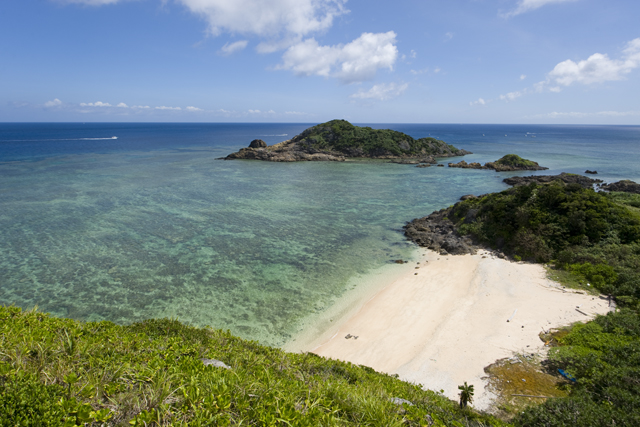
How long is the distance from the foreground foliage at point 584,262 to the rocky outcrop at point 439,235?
951mm

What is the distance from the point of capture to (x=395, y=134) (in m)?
95.6

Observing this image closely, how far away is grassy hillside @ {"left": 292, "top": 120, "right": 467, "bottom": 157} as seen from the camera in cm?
8981

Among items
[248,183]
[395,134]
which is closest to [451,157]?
[395,134]

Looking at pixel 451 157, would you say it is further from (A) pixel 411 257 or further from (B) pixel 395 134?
(A) pixel 411 257

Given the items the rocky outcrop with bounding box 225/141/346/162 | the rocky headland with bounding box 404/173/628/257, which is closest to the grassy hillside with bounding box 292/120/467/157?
the rocky outcrop with bounding box 225/141/346/162

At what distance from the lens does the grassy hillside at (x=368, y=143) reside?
89812mm

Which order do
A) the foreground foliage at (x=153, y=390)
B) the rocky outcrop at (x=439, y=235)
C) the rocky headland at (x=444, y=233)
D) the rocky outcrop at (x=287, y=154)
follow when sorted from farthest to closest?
the rocky outcrop at (x=287, y=154) → the rocky headland at (x=444, y=233) → the rocky outcrop at (x=439, y=235) → the foreground foliage at (x=153, y=390)

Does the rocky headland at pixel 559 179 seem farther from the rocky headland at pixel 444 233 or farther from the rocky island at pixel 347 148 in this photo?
the rocky island at pixel 347 148

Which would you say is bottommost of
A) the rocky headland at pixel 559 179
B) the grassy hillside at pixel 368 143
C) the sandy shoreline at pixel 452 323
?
the sandy shoreline at pixel 452 323

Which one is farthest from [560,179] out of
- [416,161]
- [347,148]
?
[347,148]

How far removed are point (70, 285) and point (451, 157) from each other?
3709 inches

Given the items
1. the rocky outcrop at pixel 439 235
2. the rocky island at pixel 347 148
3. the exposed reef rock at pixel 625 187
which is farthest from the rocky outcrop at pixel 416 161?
the rocky outcrop at pixel 439 235

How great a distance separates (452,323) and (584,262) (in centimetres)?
1101

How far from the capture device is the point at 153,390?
4.81 meters
